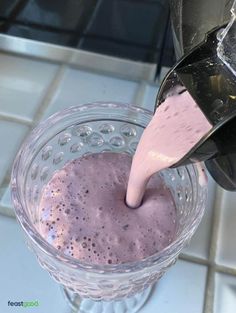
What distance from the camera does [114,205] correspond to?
39cm

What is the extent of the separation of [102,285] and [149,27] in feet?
0.78

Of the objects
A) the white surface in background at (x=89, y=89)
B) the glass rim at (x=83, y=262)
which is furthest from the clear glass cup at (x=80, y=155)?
the white surface in background at (x=89, y=89)

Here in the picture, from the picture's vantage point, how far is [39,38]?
52 centimetres

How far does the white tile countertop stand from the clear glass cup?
0.02m

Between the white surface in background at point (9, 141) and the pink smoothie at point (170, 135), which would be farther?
the white surface in background at point (9, 141)

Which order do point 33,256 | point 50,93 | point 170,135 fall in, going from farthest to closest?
point 50,93, point 33,256, point 170,135

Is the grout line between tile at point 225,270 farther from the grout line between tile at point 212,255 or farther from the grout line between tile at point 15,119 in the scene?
the grout line between tile at point 15,119

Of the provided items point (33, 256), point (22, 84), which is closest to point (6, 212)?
point (33, 256)

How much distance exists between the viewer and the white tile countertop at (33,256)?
402 mm

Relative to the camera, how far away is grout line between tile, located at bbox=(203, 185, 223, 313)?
0.40m

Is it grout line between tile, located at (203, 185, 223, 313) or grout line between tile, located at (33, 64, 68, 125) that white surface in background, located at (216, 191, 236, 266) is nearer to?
grout line between tile, located at (203, 185, 223, 313)

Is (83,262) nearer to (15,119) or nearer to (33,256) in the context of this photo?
(33,256)

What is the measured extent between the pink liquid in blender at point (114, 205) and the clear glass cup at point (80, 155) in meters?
0.01

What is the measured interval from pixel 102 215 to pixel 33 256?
76 millimetres
